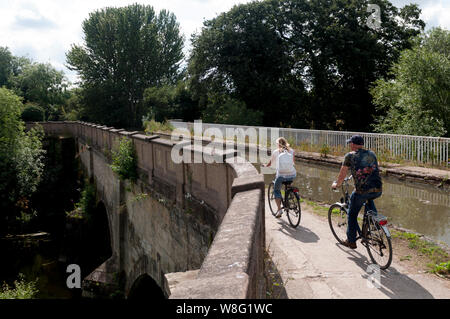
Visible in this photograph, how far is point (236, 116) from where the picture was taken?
1137 inches

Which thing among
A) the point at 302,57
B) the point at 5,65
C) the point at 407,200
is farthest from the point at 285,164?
the point at 5,65

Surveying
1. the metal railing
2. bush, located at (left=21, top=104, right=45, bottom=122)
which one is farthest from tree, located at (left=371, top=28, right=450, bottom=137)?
bush, located at (left=21, top=104, right=45, bottom=122)

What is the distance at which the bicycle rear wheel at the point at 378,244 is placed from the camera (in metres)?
4.40

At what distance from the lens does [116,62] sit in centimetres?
4009

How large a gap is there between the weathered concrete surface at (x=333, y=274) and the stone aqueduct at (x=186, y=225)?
2.39ft

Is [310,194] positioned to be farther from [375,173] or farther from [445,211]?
[375,173]

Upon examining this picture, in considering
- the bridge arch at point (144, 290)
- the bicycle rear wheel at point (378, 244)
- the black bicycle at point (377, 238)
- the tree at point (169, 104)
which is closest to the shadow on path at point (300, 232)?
the black bicycle at point (377, 238)

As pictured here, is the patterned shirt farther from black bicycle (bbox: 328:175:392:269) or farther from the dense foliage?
the dense foliage

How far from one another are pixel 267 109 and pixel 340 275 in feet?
89.8

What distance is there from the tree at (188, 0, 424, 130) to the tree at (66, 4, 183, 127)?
35.5 ft

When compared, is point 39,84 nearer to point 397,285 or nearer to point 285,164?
point 285,164

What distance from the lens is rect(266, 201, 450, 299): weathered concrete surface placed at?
374 centimetres

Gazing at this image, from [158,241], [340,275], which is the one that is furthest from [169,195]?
[340,275]

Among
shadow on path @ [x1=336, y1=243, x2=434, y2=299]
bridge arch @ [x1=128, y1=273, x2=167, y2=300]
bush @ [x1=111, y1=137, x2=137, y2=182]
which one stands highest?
bush @ [x1=111, y1=137, x2=137, y2=182]
